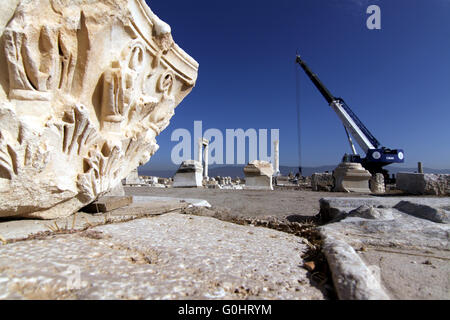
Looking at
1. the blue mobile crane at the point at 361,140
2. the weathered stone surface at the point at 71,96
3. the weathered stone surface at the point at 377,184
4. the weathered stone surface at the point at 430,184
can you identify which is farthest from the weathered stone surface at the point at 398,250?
the blue mobile crane at the point at 361,140

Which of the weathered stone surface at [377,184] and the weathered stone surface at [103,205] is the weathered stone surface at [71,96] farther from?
the weathered stone surface at [377,184]

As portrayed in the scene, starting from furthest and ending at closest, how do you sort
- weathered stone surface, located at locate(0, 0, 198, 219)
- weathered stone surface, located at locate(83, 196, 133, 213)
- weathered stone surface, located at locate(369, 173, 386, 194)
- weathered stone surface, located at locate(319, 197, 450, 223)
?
weathered stone surface, located at locate(369, 173, 386, 194), weathered stone surface, located at locate(83, 196, 133, 213), weathered stone surface, located at locate(319, 197, 450, 223), weathered stone surface, located at locate(0, 0, 198, 219)

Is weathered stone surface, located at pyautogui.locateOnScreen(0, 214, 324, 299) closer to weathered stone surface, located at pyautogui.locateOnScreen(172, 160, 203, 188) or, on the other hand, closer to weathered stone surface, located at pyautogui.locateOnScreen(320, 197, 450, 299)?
weathered stone surface, located at pyautogui.locateOnScreen(320, 197, 450, 299)

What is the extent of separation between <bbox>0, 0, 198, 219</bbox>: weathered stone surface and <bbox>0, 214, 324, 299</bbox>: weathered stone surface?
691 millimetres

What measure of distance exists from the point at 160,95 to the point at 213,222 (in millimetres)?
1689

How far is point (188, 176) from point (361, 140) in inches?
463

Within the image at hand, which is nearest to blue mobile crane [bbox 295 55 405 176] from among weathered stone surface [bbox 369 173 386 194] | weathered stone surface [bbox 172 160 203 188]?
weathered stone surface [bbox 369 173 386 194]

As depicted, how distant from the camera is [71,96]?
2068 millimetres

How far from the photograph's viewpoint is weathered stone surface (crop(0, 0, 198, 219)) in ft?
5.53

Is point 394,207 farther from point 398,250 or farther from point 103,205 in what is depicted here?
point 103,205

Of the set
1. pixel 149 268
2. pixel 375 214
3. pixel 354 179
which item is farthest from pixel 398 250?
pixel 354 179

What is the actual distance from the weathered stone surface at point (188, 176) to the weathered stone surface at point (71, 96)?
248 inches

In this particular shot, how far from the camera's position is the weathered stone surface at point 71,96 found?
169 centimetres
